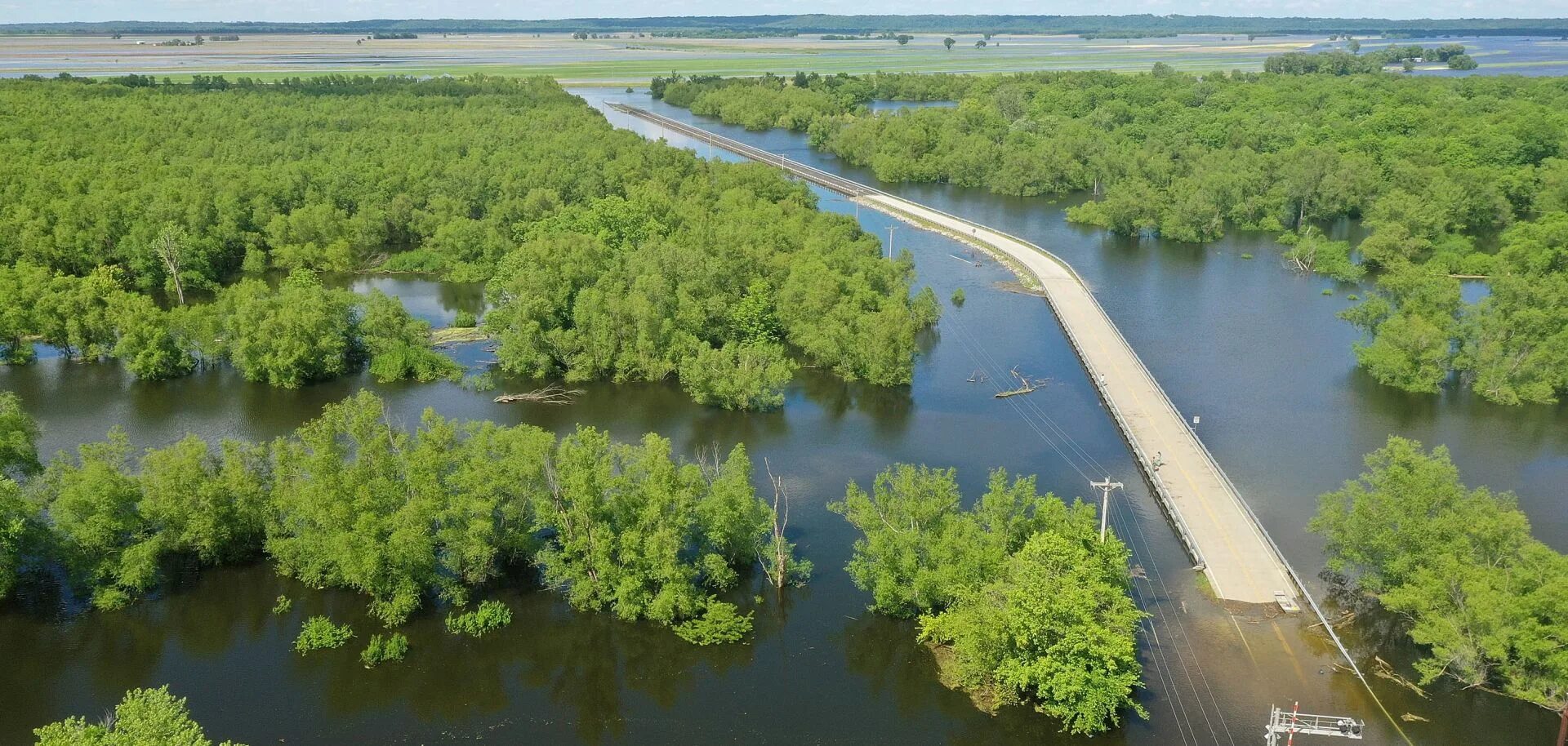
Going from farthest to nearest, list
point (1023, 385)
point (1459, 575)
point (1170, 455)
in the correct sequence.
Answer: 1. point (1023, 385)
2. point (1170, 455)
3. point (1459, 575)

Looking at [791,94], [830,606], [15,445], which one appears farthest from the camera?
[791,94]

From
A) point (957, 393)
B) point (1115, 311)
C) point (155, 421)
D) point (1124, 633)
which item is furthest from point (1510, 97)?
point (155, 421)

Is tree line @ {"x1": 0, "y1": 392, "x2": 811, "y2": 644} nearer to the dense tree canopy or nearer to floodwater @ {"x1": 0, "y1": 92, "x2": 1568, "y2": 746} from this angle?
floodwater @ {"x1": 0, "y1": 92, "x2": 1568, "y2": 746}

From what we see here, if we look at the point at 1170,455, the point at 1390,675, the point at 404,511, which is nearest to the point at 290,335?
the point at 404,511

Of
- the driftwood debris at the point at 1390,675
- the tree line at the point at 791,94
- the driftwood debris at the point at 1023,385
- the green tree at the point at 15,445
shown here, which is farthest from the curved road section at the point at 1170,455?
the tree line at the point at 791,94

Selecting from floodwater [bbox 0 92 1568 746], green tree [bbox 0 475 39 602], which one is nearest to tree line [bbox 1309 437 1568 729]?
floodwater [bbox 0 92 1568 746]

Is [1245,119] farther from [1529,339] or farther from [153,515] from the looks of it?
[153,515]

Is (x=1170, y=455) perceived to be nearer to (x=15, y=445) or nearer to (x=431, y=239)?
(x=15, y=445)
